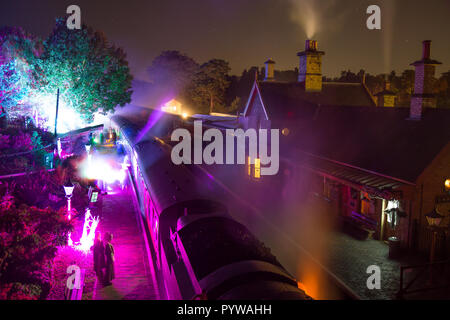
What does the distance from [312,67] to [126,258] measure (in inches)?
809

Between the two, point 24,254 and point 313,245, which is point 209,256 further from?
point 313,245

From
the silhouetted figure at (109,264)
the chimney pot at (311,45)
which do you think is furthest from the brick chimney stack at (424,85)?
the silhouetted figure at (109,264)

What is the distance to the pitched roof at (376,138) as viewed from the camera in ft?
44.8

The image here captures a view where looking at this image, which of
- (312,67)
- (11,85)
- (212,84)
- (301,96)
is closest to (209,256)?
(301,96)

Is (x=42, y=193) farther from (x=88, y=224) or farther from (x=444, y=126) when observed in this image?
(x=444, y=126)

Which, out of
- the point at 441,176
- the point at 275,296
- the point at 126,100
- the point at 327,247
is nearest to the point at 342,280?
the point at 327,247

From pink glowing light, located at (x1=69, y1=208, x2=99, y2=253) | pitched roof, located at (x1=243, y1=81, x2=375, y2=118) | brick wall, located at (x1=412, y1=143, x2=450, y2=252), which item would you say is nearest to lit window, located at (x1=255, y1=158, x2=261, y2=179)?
pitched roof, located at (x1=243, y1=81, x2=375, y2=118)

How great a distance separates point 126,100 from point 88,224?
2582cm

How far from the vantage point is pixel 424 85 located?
641 inches

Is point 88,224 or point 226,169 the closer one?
point 88,224

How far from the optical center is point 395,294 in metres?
10.3

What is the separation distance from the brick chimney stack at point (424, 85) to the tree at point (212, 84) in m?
55.7

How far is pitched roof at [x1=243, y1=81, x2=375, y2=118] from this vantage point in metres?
24.2

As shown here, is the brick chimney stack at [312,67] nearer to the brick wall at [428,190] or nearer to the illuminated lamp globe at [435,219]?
the brick wall at [428,190]
